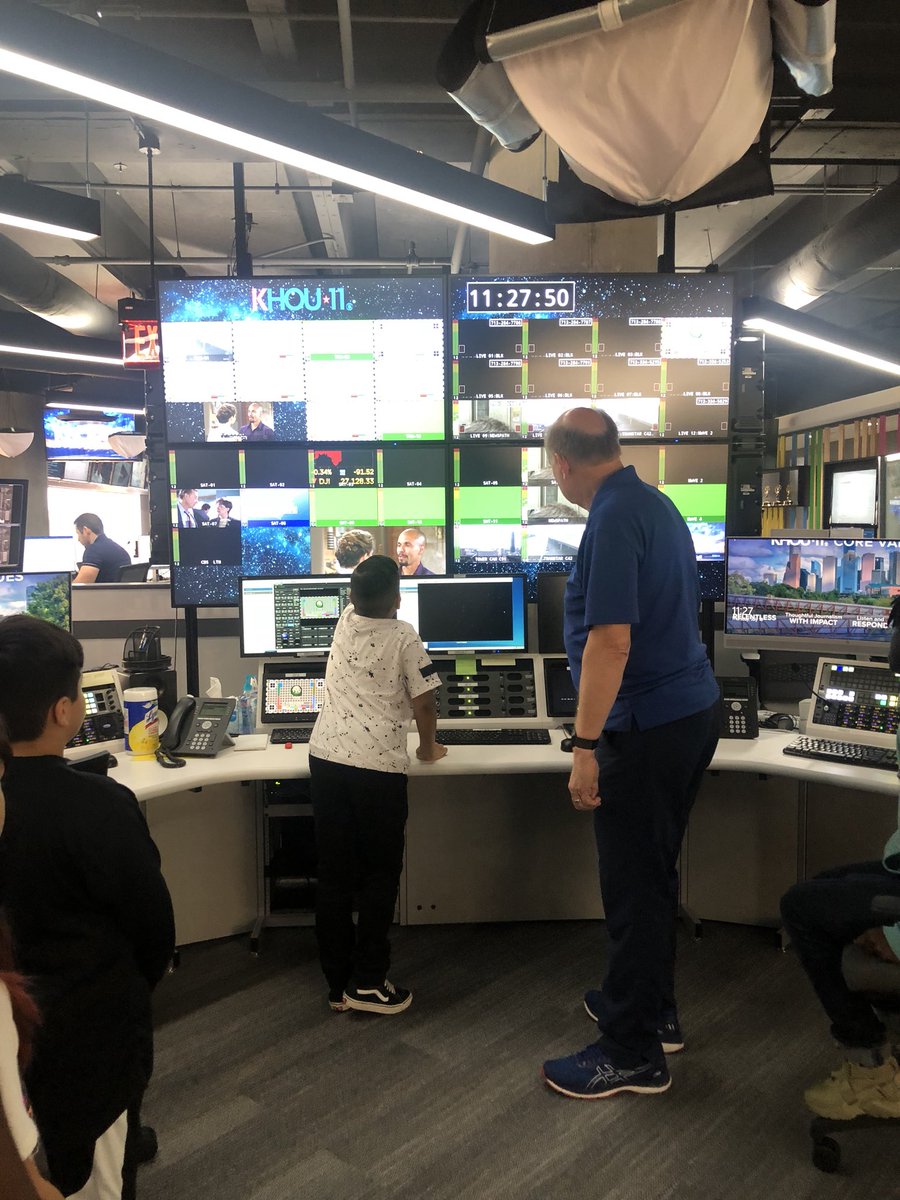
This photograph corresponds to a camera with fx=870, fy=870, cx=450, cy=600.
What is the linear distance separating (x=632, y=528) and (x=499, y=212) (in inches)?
50.6

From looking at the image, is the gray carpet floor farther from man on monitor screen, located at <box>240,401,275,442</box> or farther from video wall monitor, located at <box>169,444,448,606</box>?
man on monitor screen, located at <box>240,401,275,442</box>

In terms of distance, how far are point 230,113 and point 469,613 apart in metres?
1.70

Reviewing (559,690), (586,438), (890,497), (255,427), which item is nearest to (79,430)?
(255,427)

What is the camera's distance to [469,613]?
10.2ft

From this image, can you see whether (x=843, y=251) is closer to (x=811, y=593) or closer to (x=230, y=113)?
(x=811, y=593)

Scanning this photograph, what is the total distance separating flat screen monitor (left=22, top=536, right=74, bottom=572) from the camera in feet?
20.2

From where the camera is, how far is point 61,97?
4.12 meters

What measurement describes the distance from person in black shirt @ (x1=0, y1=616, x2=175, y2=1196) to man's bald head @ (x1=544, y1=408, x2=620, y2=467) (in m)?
1.26

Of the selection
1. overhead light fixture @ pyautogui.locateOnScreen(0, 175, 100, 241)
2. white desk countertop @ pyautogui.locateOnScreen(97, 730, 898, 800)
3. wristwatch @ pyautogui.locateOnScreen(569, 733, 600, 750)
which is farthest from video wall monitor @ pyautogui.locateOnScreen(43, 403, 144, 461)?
wristwatch @ pyautogui.locateOnScreen(569, 733, 600, 750)

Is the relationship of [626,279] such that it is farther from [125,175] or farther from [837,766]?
[125,175]

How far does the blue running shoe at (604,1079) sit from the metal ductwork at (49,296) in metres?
5.69

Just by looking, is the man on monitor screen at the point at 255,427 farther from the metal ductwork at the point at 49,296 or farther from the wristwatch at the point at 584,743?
the metal ductwork at the point at 49,296

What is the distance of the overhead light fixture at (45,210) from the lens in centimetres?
329

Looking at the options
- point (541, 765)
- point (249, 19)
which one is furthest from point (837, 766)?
point (249, 19)
